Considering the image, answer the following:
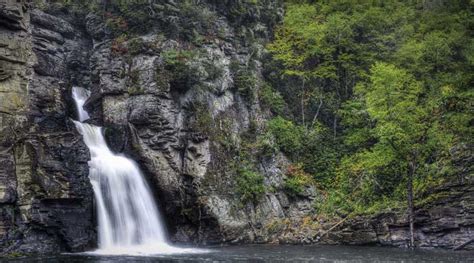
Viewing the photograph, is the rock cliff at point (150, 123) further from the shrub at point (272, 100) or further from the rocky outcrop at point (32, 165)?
the shrub at point (272, 100)

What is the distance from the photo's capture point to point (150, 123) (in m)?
28.6

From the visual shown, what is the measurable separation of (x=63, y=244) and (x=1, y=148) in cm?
526

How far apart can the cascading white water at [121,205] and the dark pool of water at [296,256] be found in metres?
2.34

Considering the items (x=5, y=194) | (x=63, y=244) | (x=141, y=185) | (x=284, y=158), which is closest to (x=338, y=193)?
(x=284, y=158)

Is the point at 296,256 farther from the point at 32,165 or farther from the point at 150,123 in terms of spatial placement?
the point at 32,165

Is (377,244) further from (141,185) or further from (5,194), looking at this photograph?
(5,194)

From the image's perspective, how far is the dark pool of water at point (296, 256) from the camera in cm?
2008

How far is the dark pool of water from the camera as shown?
2008 cm

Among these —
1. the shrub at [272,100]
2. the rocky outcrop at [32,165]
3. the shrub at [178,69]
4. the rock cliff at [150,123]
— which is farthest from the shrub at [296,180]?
the rocky outcrop at [32,165]

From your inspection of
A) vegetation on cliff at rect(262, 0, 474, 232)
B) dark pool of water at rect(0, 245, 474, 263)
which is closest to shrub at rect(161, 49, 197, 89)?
vegetation on cliff at rect(262, 0, 474, 232)

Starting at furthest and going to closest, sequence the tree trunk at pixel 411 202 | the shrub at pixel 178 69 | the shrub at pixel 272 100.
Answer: the shrub at pixel 272 100
the shrub at pixel 178 69
the tree trunk at pixel 411 202

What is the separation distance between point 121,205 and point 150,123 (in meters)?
5.58

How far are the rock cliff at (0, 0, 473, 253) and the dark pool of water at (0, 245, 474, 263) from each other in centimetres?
229

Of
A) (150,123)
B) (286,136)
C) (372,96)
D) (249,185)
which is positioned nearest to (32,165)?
(150,123)
